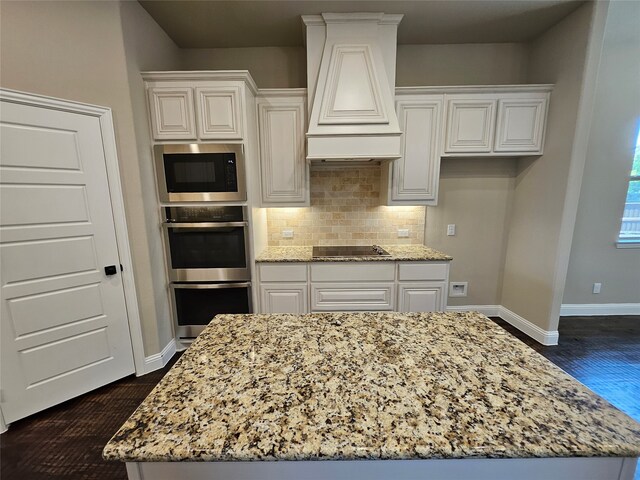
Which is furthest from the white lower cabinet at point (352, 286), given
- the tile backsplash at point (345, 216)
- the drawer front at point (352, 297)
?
the tile backsplash at point (345, 216)

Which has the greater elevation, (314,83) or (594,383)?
(314,83)

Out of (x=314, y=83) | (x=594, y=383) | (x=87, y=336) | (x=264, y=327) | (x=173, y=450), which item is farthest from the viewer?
(x=314, y=83)

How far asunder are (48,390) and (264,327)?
1973mm

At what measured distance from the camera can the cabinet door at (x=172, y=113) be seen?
7.34ft

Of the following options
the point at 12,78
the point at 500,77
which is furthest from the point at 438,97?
the point at 12,78

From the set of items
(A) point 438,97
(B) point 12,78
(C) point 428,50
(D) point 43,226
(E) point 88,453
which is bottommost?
(E) point 88,453

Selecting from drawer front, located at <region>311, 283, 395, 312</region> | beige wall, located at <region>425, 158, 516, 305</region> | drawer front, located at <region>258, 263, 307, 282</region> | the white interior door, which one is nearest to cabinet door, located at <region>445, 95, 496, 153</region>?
beige wall, located at <region>425, 158, 516, 305</region>

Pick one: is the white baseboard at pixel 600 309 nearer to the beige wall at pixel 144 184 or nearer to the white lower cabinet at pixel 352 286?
the white lower cabinet at pixel 352 286

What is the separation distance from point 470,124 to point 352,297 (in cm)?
210

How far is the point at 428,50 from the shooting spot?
9.39 feet

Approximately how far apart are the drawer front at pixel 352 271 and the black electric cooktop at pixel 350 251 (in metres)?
0.15

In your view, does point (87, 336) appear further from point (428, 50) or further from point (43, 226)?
point (428, 50)

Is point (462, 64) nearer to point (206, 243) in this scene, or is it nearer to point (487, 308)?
point (487, 308)

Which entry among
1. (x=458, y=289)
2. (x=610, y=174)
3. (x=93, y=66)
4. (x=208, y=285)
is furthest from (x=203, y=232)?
(x=610, y=174)
